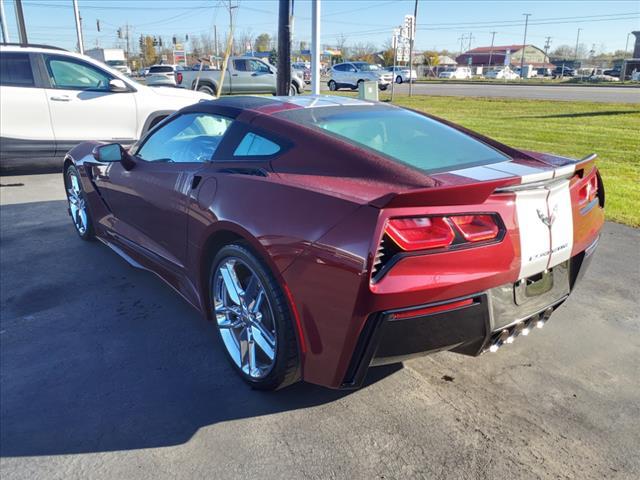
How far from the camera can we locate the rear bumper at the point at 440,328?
84.9 inches

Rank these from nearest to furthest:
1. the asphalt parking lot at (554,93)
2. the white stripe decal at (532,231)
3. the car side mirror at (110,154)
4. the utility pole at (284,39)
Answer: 1. the white stripe decal at (532,231)
2. the car side mirror at (110,154)
3. the utility pole at (284,39)
4. the asphalt parking lot at (554,93)

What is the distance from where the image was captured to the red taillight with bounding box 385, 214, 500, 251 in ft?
6.89

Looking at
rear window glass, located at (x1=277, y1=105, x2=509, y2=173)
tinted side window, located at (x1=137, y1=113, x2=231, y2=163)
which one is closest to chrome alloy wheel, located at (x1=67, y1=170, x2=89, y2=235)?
tinted side window, located at (x1=137, y1=113, x2=231, y2=163)

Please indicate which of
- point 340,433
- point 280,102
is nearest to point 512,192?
point 340,433

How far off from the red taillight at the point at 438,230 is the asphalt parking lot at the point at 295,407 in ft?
3.11

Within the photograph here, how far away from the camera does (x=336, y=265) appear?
2.17 m

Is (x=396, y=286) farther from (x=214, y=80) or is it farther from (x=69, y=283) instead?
(x=214, y=80)

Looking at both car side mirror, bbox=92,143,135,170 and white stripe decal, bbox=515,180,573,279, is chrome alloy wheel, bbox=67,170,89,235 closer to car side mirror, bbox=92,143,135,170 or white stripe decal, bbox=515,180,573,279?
car side mirror, bbox=92,143,135,170

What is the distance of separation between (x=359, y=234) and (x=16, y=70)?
26.1 ft

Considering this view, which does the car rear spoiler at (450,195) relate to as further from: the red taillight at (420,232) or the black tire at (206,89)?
the black tire at (206,89)

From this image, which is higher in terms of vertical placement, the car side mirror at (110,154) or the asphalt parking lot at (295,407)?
the car side mirror at (110,154)

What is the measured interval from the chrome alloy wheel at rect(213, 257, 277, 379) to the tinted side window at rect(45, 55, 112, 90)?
266 inches

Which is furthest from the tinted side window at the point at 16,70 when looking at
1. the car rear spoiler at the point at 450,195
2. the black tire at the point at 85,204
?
the car rear spoiler at the point at 450,195

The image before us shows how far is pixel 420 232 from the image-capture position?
2.12 m
